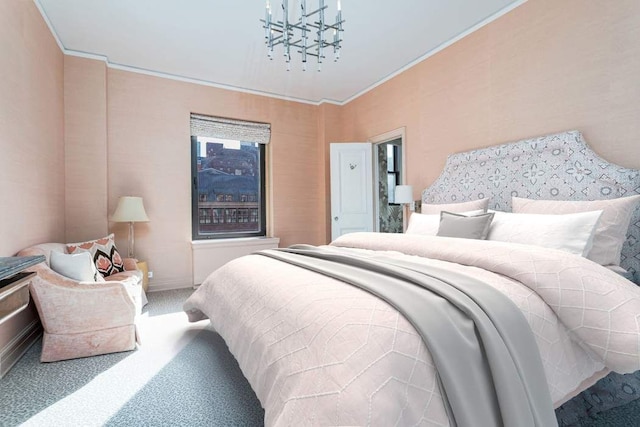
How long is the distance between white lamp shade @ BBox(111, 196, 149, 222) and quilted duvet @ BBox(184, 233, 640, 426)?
7.62 feet

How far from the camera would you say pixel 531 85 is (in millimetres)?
2729

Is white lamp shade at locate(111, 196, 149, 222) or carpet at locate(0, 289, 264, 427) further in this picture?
white lamp shade at locate(111, 196, 149, 222)

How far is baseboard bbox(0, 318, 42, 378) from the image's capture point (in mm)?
2000

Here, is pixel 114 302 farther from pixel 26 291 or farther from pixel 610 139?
pixel 610 139

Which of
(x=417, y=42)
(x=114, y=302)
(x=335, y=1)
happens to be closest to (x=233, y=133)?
(x=335, y=1)

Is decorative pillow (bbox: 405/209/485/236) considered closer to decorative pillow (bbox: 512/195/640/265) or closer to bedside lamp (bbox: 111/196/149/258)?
decorative pillow (bbox: 512/195/640/265)

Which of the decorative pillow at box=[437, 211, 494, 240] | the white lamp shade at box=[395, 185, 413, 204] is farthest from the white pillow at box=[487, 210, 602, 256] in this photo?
the white lamp shade at box=[395, 185, 413, 204]

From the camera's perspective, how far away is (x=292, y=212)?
497 centimetres

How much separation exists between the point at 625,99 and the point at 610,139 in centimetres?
27

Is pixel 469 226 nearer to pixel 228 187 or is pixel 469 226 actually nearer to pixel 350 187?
pixel 350 187

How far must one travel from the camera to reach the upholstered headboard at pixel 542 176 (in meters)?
2.13

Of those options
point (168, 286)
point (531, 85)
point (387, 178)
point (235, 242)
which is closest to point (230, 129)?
point (235, 242)

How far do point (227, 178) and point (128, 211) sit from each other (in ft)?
4.77

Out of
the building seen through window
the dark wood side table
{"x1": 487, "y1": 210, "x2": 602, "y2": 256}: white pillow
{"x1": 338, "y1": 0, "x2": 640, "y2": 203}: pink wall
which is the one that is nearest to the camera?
the dark wood side table
